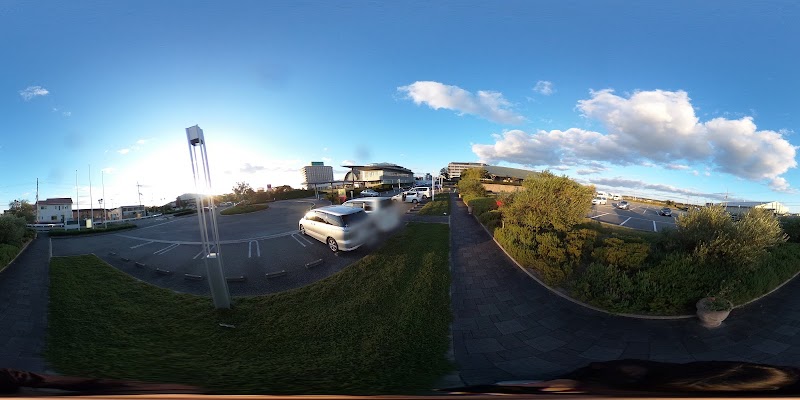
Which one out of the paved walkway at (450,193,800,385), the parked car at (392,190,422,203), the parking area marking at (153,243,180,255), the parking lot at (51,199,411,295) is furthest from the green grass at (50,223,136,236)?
the parked car at (392,190,422,203)

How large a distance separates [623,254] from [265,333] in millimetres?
4399

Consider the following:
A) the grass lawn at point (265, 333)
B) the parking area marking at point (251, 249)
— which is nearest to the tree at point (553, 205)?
the grass lawn at point (265, 333)

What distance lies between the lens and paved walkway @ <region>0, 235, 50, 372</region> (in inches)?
57.7

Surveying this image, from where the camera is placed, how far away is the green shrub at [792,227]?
4633mm

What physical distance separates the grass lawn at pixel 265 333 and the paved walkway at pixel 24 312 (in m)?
0.07

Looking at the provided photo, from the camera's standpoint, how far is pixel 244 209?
5.27 m

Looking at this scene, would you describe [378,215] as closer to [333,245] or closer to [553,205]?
[333,245]

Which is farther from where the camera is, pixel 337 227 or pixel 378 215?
pixel 378 215

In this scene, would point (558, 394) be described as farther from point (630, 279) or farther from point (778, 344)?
point (630, 279)

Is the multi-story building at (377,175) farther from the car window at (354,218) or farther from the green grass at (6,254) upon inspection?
the green grass at (6,254)

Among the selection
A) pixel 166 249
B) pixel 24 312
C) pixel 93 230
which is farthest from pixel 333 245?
pixel 93 230

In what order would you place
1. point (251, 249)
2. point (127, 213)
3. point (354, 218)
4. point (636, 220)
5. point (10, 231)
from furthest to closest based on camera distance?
point (636, 220) < point (354, 218) < point (127, 213) < point (251, 249) < point (10, 231)

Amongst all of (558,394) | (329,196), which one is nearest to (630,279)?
(558,394)

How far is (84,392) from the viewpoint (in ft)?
3.21
